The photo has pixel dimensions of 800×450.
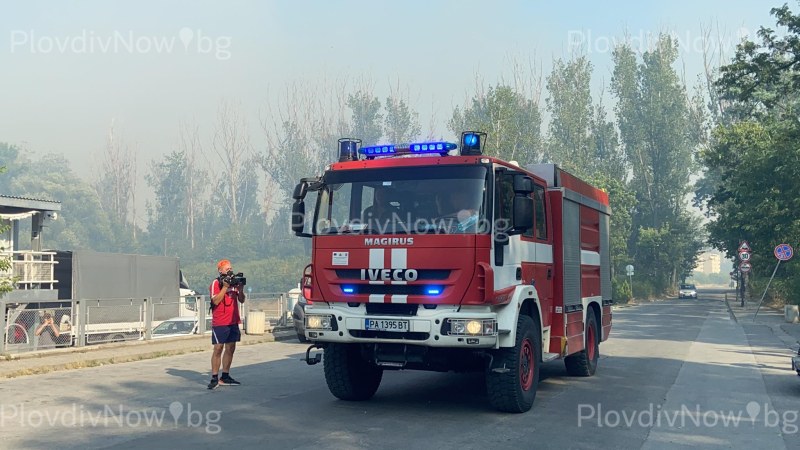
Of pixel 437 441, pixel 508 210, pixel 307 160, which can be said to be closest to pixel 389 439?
pixel 437 441

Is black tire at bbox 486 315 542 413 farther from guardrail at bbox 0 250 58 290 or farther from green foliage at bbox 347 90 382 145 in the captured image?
green foliage at bbox 347 90 382 145

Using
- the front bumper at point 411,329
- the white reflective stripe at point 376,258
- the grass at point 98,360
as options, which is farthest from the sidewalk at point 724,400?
the grass at point 98,360

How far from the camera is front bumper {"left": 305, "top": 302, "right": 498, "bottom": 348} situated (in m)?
8.23

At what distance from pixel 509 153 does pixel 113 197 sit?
75.0m

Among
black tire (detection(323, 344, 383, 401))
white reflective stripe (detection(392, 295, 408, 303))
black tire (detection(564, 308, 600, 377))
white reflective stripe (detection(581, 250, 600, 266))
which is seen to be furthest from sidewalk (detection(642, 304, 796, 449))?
black tire (detection(323, 344, 383, 401))

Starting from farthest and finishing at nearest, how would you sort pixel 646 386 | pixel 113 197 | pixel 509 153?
1. pixel 113 197
2. pixel 509 153
3. pixel 646 386

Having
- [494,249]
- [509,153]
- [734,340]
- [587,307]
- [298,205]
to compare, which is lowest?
[734,340]

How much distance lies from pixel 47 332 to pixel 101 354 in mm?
1279

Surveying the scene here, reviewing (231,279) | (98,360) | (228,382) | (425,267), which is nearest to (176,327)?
(98,360)

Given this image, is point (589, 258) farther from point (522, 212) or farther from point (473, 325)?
point (473, 325)

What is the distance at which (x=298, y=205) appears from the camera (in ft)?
30.6

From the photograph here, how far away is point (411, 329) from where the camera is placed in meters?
8.38

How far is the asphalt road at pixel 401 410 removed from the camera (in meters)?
7.45

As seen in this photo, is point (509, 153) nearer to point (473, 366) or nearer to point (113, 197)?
point (473, 366)
